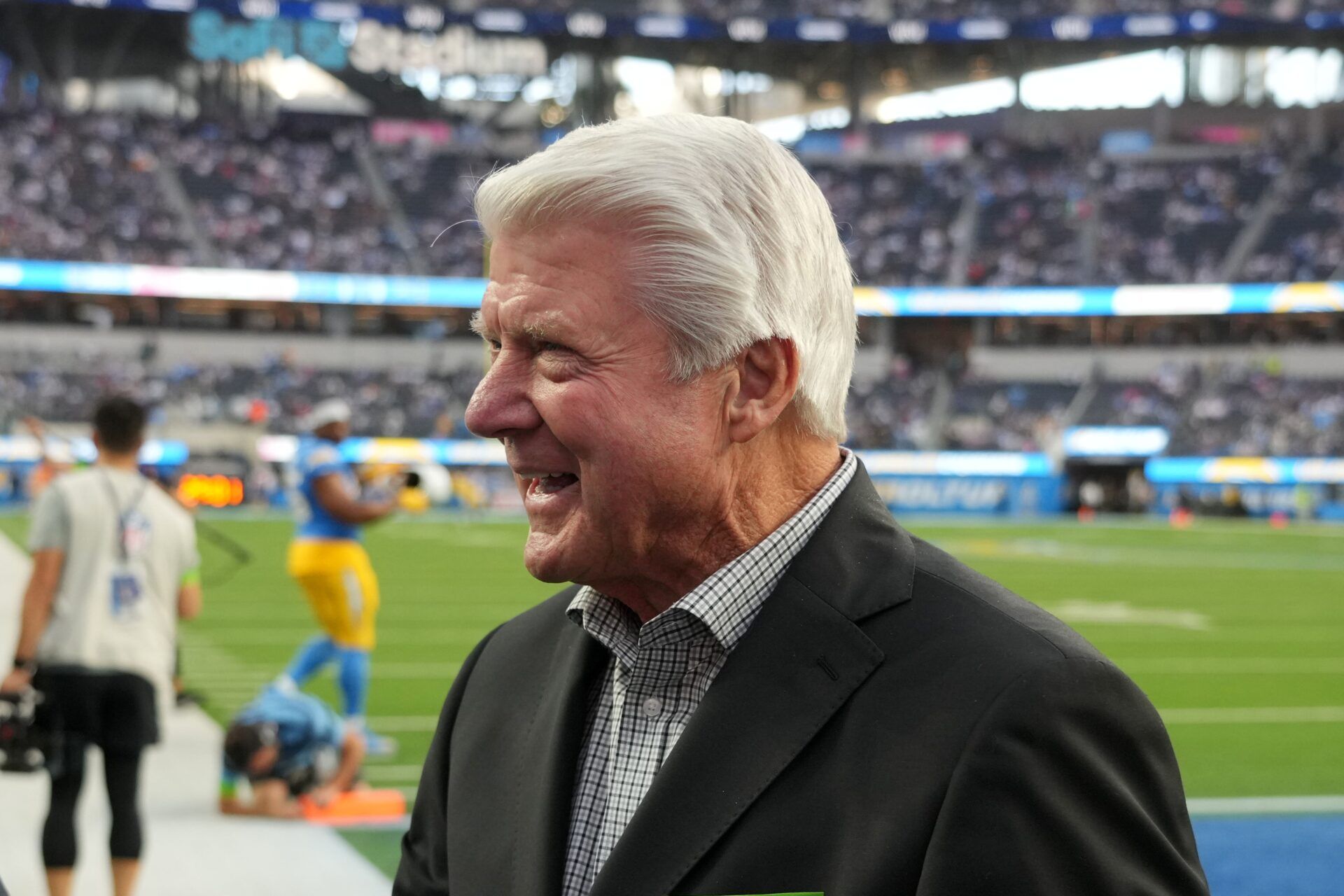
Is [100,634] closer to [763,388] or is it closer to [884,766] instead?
[763,388]

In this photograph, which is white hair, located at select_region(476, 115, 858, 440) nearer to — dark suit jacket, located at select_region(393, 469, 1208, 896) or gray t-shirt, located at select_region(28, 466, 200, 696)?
dark suit jacket, located at select_region(393, 469, 1208, 896)

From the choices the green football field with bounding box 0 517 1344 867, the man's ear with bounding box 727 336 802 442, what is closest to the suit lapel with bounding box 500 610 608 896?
the man's ear with bounding box 727 336 802 442

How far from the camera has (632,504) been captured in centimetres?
180

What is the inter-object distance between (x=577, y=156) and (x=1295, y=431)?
52238 millimetres

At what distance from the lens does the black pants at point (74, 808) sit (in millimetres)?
5465

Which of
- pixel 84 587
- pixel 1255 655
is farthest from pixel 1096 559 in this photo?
pixel 84 587

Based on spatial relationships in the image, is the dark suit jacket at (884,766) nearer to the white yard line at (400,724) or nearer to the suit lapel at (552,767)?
the suit lapel at (552,767)

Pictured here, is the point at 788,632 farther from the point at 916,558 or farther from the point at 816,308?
the point at 816,308

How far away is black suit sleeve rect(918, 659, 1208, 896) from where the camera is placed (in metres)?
1.51

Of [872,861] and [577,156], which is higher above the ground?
[577,156]

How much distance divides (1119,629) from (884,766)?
14.7m

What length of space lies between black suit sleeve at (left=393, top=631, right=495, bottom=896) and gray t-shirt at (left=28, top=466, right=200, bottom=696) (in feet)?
12.9

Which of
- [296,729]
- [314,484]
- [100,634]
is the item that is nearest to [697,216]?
[100,634]

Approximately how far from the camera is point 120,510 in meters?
5.87
